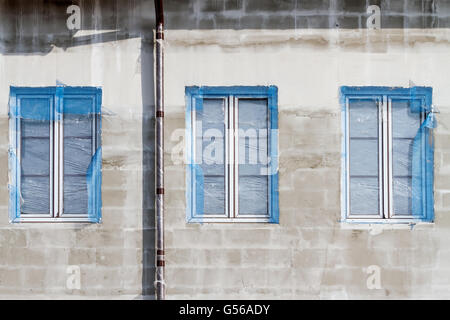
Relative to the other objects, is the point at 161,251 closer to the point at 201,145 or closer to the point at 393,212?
the point at 201,145

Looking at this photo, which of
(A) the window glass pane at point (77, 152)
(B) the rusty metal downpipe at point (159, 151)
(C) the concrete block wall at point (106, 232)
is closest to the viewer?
(B) the rusty metal downpipe at point (159, 151)

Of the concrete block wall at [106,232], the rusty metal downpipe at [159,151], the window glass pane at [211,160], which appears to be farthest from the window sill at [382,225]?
the concrete block wall at [106,232]

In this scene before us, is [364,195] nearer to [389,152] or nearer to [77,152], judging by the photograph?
A: [389,152]

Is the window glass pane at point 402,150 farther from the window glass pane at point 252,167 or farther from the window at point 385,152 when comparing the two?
the window glass pane at point 252,167

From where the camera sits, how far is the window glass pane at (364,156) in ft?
25.5

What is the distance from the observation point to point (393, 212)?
7.74m

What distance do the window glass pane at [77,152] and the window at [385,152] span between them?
282cm

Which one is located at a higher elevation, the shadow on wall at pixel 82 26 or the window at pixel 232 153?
the shadow on wall at pixel 82 26

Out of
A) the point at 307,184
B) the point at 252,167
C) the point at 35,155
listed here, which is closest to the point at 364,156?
the point at 307,184

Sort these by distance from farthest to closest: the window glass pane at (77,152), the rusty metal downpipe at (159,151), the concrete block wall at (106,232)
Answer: the window glass pane at (77,152) < the concrete block wall at (106,232) < the rusty metal downpipe at (159,151)

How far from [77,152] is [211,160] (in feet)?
4.88

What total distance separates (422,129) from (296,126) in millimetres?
1381

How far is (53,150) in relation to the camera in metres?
7.83

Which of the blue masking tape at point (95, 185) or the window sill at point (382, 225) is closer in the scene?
the window sill at point (382, 225)
